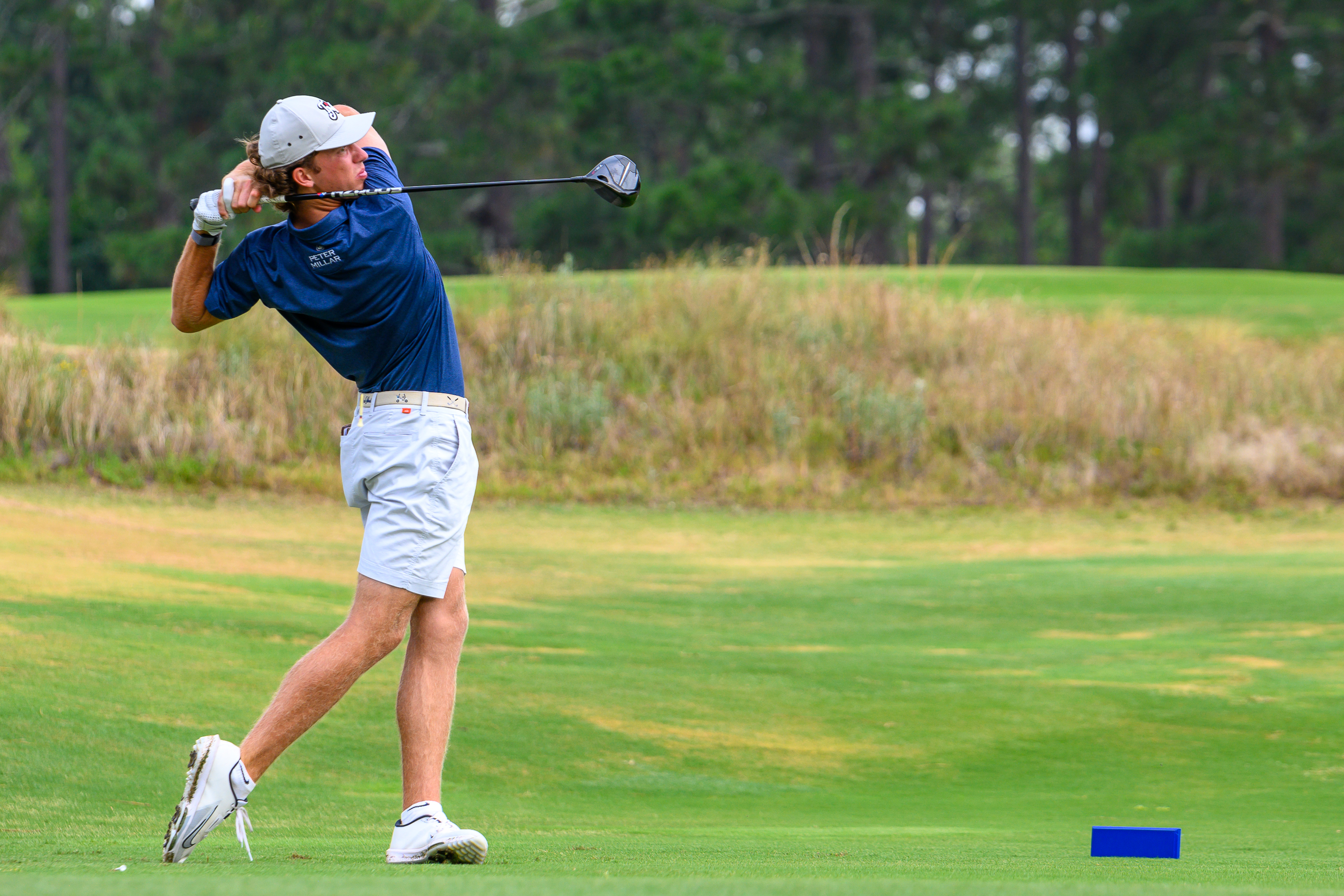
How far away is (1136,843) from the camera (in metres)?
3.29

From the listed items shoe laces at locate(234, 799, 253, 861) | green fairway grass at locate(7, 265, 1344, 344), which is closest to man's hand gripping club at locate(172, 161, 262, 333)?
shoe laces at locate(234, 799, 253, 861)

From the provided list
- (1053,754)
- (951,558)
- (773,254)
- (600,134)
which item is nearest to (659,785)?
(1053,754)

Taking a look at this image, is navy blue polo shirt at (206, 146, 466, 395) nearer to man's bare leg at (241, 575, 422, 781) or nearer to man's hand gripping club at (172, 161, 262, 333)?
man's hand gripping club at (172, 161, 262, 333)

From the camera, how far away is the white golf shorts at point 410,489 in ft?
11.2

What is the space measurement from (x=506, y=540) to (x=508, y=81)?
82.3ft

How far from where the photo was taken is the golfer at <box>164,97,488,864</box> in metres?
3.38

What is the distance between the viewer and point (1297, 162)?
3178 centimetres

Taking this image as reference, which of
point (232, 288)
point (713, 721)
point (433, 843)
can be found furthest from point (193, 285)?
point (713, 721)

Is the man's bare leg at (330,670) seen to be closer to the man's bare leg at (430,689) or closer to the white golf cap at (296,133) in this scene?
the man's bare leg at (430,689)

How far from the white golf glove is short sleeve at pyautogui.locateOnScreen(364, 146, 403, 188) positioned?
32 centimetres

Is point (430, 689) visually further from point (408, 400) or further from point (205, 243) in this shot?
point (205, 243)

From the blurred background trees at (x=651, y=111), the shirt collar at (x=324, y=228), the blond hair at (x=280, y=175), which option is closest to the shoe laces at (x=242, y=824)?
the shirt collar at (x=324, y=228)

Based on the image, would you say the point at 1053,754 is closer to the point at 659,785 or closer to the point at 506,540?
the point at 659,785

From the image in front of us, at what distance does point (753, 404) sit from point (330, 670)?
1048cm
